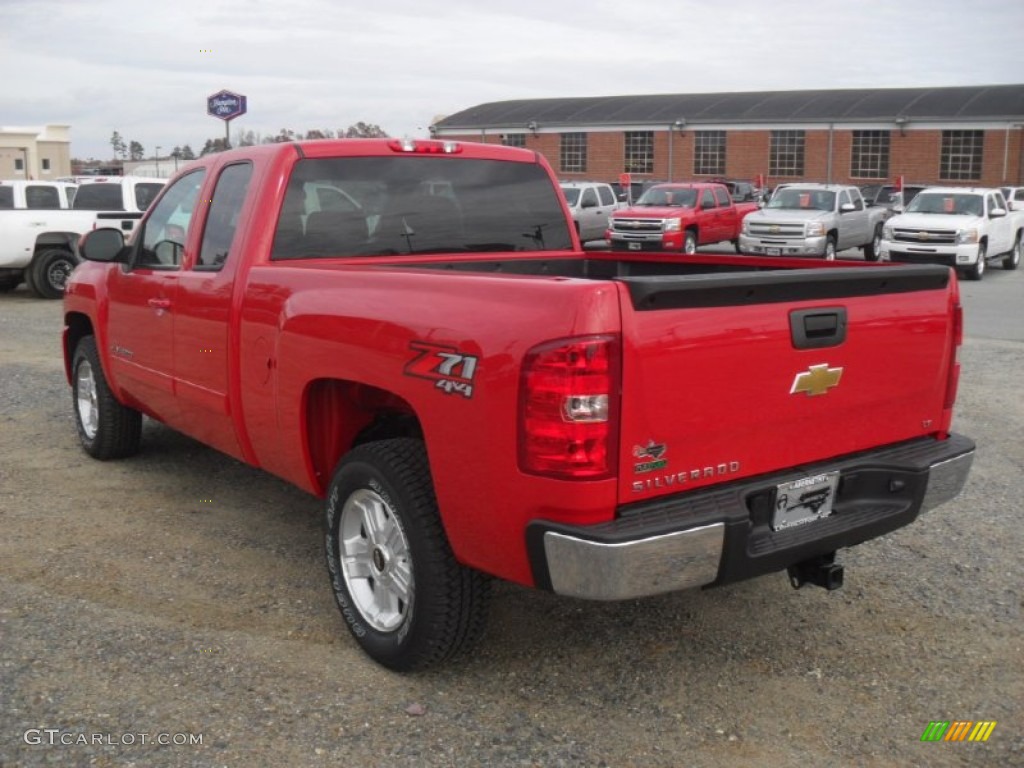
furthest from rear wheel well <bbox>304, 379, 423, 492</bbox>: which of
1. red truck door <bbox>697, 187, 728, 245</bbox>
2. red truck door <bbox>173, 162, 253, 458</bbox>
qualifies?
red truck door <bbox>697, 187, 728, 245</bbox>

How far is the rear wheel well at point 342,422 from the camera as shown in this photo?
13.7 ft

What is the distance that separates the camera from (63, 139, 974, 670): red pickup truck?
10.1 feet

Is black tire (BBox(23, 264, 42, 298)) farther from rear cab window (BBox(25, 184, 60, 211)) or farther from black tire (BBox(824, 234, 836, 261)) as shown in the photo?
black tire (BBox(824, 234, 836, 261))

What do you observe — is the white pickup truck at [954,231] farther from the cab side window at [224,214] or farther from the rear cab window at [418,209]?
the cab side window at [224,214]

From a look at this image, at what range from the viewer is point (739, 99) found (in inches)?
2253

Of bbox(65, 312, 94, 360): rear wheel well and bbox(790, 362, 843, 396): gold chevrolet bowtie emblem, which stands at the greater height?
bbox(790, 362, 843, 396): gold chevrolet bowtie emblem

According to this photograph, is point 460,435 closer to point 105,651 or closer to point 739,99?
point 105,651

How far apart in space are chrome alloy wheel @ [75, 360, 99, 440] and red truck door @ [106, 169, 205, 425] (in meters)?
0.73

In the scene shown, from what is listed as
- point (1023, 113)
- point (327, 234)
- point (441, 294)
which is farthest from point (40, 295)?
point (1023, 113)

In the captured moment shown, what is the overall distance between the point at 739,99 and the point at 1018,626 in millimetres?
56283

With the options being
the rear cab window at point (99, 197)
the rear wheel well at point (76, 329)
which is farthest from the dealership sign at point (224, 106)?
the rear wheel well at point (76, 329)

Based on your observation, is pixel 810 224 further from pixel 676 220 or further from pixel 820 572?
pixel 820 572

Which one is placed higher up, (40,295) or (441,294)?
(441,294)

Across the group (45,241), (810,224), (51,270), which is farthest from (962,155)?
(45,241)
